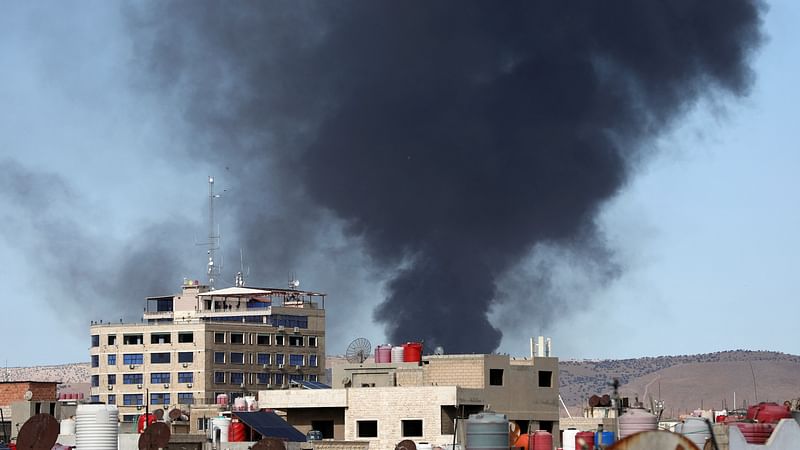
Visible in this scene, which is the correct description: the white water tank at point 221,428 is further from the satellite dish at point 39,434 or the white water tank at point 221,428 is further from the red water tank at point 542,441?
the satellite dish at point 39,434

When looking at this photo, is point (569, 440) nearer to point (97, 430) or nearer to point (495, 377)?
point (495, 377)

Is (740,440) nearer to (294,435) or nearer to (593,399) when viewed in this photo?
(294,435)

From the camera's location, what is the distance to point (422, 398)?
371 feet

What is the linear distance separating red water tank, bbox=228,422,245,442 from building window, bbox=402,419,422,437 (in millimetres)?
20295

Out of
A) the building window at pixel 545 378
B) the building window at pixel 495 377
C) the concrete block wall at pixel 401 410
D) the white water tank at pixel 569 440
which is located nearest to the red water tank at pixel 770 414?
the white water tank at pixel 569 440

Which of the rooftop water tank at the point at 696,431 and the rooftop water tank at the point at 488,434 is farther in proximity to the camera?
the rooftop water tank at the point at 696,431

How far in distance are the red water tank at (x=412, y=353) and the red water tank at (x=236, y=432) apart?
3767 cm

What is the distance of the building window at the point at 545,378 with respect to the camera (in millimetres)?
125500

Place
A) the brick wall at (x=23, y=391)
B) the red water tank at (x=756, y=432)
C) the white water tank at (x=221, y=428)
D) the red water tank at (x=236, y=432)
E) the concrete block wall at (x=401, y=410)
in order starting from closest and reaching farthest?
the red water tank at (x=756, y=432), the white water tank at (x=221, y=428), the red water tank at (x=236, y=432), the concrete block wall at (x=401, y=410), the brick wall at (x=23, y=391)

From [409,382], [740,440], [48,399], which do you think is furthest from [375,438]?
[740,440]

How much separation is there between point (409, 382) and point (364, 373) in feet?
18.8

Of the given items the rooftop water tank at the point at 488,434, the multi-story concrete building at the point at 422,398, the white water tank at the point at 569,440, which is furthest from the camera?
the multi-story concrete building at the point at 422,398

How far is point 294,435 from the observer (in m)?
97.7

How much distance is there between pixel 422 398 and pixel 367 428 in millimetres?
5036
